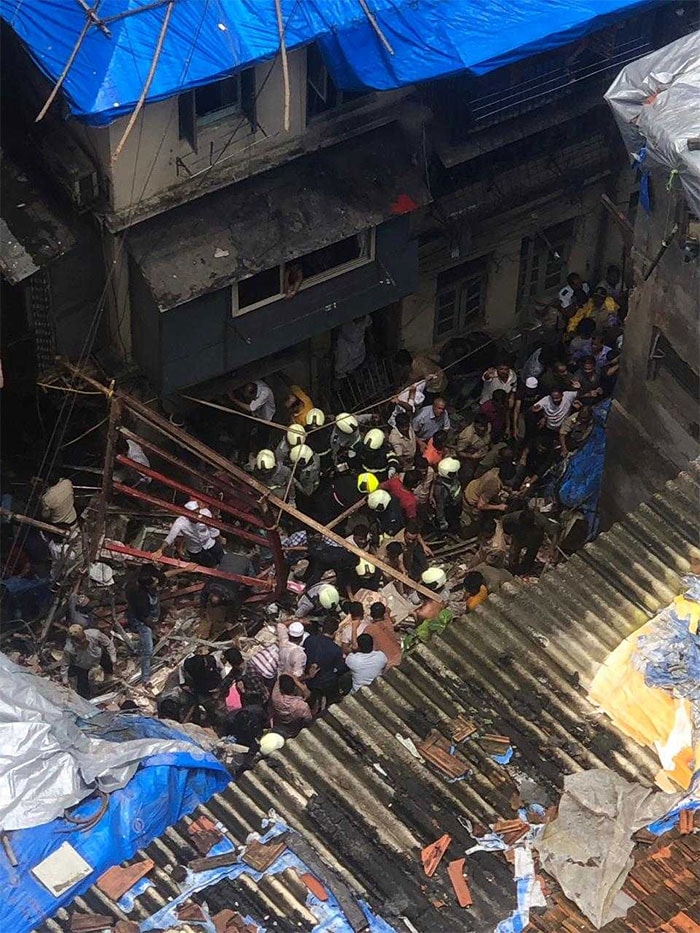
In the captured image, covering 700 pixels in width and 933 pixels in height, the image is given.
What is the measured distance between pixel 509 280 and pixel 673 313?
8.35m

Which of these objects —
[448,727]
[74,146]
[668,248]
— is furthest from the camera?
[74,146]

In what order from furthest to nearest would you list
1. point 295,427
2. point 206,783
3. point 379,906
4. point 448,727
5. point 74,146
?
1. point 295,427
2. point 74,146
3. point 206,783
4. point 448,727
5. point 379,906

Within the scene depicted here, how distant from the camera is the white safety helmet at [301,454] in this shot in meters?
21.3

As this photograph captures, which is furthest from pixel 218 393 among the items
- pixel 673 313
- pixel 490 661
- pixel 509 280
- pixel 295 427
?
pixel 490 661

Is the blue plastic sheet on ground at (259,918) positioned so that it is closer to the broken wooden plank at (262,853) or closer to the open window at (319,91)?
the broken wooden plank at (262,853)

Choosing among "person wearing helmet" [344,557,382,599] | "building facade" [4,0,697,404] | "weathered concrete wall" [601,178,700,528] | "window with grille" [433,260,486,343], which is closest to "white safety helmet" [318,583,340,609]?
"person wearing helmet" [344,557,382,599]

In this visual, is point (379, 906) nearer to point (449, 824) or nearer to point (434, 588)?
point (449, 824)

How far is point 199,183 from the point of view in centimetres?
2045

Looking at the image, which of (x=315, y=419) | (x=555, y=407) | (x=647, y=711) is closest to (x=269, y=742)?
(x=647, y=711)

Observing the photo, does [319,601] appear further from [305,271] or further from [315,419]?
[305,271]

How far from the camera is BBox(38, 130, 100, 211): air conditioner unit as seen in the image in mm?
19688

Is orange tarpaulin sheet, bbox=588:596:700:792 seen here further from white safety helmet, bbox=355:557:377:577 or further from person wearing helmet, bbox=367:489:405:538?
person wearing helmet, bbox=367:489:405:538

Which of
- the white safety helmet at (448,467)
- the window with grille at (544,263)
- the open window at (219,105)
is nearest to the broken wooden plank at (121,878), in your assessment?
the white safety helmet at (448,467)

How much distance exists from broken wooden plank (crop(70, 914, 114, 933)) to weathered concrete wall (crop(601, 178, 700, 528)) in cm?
1028
